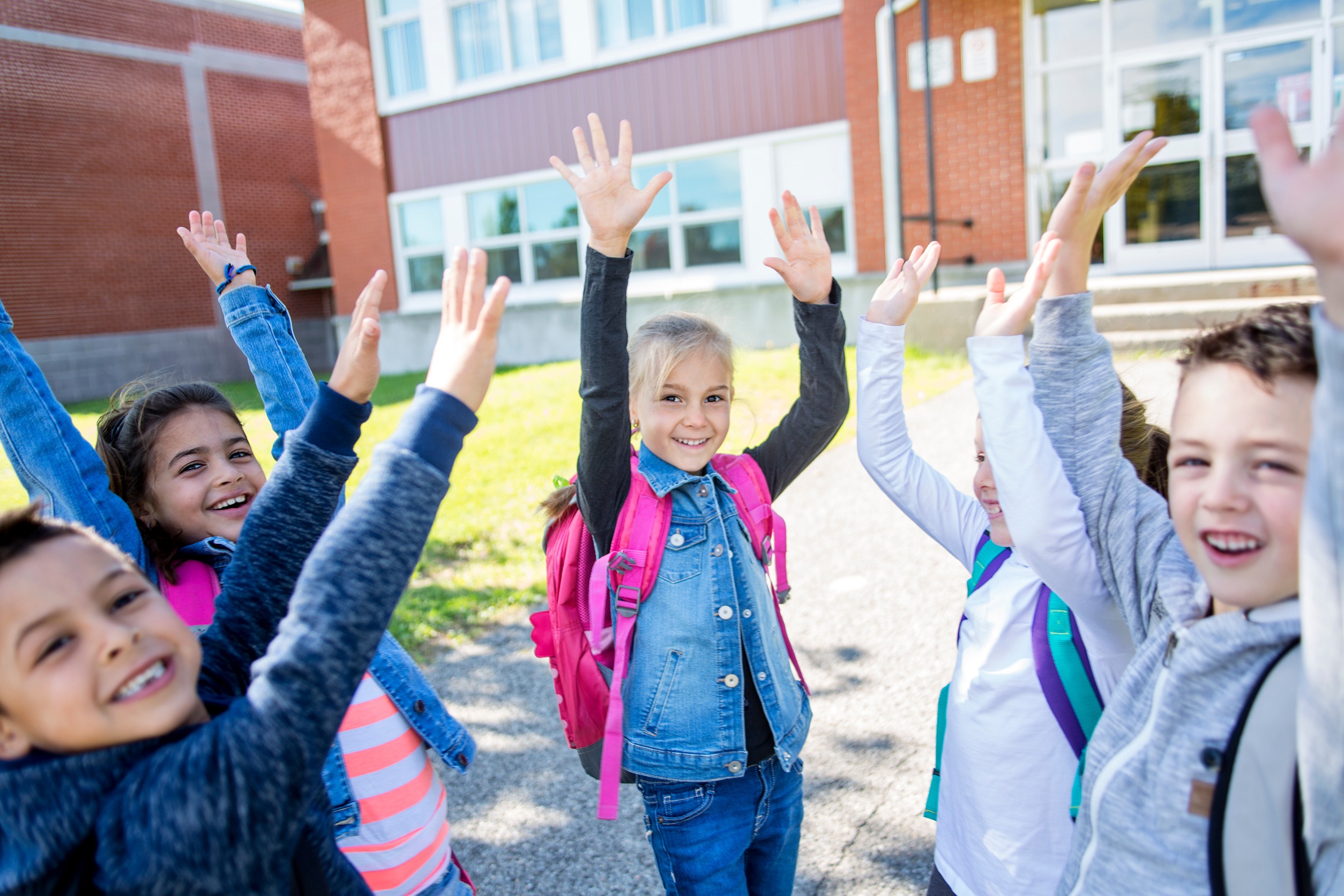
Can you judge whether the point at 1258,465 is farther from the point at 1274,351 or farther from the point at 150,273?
the point at 150,273

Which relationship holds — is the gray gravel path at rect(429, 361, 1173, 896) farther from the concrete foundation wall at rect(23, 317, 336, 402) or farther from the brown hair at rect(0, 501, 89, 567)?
the concrete foundation wall at rect(23, 317, 336, 402)

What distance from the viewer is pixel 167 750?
3.34 ft

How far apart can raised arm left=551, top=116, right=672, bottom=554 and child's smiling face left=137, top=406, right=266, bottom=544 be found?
2.48 feet

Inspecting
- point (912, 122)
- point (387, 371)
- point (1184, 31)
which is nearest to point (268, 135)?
point (387, 371)

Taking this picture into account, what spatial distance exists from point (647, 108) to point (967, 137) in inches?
204

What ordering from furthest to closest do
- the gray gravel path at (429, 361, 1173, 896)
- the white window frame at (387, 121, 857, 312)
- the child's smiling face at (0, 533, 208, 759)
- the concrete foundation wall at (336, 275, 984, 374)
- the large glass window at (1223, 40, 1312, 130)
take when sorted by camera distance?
the white window frame at (387, 121, 857, 312)
the large glass window at (1223, 40, 1312, 130)
the concrete foundation wall at (336, 275, 984, 374)
the gray gravel path at (429, 361, 1173, 896)
the child's smiling face at (0, 533, 208, 759)

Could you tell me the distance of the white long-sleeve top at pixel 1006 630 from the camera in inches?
56.3

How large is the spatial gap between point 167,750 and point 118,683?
111 millimetres

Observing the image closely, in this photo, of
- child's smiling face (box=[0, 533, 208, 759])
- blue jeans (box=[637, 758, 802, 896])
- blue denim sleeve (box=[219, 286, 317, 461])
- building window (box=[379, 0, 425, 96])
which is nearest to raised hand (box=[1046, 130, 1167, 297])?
blue jeans (box=[637, 758, 802, 896])

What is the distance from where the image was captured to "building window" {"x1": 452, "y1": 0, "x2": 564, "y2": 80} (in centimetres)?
1438

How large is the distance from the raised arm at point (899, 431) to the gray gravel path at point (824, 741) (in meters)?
0.72

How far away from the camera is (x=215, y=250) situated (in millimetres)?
2219

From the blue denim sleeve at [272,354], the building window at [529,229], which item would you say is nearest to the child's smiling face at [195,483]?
the blue denim sleeve at [272,354]

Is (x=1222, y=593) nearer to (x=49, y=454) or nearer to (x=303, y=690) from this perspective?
(x=303, y=690)
